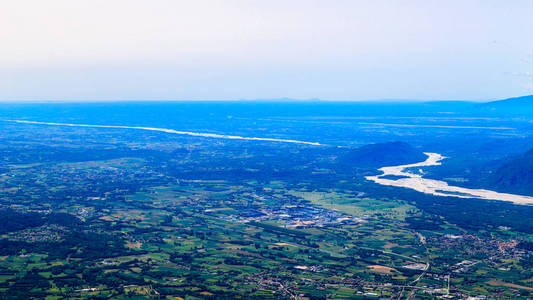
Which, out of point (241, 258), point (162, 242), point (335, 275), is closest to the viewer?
point (335, 275)

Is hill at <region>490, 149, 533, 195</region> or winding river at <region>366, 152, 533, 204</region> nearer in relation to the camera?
winding river at <region>366, 152, 533, 204</region>

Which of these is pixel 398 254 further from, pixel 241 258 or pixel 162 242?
pixel 162 242

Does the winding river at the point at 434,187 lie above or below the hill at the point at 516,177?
below

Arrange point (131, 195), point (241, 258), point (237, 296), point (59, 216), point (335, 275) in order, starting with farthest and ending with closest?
point (131, 195)
point (59, 216)
point (241, 258)
point (335, 275)
point (237, 296)

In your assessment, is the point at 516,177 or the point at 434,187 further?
the point at 434,187

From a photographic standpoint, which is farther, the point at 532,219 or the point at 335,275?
the point at 532,219

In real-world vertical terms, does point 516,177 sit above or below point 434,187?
above

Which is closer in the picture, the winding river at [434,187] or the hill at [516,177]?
the winding river at [434,187]

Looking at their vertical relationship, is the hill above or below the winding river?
above

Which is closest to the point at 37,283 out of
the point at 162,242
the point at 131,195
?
the point at 162,242

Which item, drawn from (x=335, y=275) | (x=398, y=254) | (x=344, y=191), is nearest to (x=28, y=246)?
(x=335, y=275)
